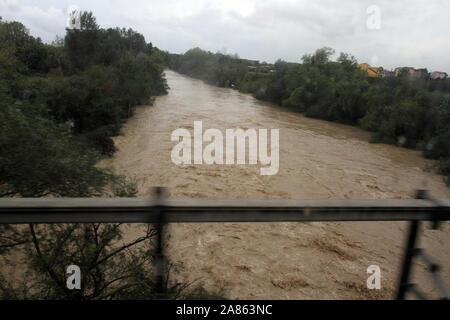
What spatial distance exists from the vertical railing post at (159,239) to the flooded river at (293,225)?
52cm

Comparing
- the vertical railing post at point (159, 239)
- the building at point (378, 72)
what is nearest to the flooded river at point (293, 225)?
the vertical railing post at point (159, 239)

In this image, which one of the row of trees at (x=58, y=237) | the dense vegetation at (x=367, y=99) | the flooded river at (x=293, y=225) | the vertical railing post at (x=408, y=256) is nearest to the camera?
the vertical railing post at (x=408, y=256)

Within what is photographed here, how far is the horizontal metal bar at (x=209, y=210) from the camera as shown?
162cm

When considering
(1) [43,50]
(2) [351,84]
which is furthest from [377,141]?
(1) [43,50]

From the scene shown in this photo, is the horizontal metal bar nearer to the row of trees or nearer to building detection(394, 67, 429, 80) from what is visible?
the row of trees

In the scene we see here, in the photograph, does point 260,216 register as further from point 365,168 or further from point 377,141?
point 377,141

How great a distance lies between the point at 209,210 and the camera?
1703 millimetres

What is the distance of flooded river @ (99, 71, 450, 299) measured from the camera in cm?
625

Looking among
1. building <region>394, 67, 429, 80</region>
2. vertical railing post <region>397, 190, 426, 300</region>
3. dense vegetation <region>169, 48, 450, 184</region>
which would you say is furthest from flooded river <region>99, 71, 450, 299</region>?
building <region>394, 67, 429, 80</region>

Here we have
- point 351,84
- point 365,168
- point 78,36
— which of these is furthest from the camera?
point 78,36

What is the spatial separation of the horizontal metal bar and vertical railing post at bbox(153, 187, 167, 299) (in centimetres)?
2

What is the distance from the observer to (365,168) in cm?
1548

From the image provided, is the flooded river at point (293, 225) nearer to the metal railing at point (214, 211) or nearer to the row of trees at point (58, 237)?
the metal railing at point (214, 211)

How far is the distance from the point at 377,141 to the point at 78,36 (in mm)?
34080
